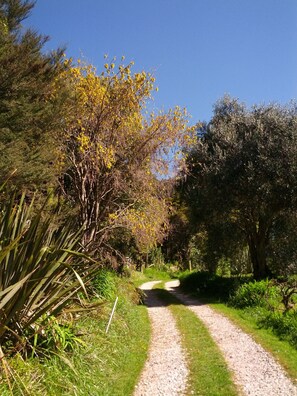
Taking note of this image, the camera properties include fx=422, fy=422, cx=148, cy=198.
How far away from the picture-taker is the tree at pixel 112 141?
13.2 metres

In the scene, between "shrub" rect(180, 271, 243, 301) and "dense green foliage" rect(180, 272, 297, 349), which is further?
"shrub" rect(180, 271, 243, 301)

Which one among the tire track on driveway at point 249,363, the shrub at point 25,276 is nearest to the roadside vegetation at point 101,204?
the shrub at point 25,276

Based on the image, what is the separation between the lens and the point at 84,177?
1346 centimetres

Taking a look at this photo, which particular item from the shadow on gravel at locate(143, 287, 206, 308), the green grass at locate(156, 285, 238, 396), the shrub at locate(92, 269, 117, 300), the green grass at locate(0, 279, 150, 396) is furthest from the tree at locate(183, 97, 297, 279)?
the green grass at locate(0, 279, 150, 396)

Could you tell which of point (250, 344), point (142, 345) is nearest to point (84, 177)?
point (142, 345)

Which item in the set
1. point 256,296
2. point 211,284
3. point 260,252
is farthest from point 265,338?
point 211,284

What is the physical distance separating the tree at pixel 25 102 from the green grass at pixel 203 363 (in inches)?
222

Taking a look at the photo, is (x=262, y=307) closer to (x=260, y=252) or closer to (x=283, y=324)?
(x=283, y=324)

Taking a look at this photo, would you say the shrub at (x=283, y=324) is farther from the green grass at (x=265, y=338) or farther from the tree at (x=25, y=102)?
the tree at (x=25, y=102)

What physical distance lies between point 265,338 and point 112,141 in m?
7.25

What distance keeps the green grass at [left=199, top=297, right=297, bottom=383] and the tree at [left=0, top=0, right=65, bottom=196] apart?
6890 mm

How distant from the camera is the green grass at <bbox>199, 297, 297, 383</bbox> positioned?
8404 mm

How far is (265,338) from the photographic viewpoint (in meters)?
10.5

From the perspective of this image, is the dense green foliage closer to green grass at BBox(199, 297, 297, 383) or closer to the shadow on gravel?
green grass at BBox(199, 297, 297, 383)
